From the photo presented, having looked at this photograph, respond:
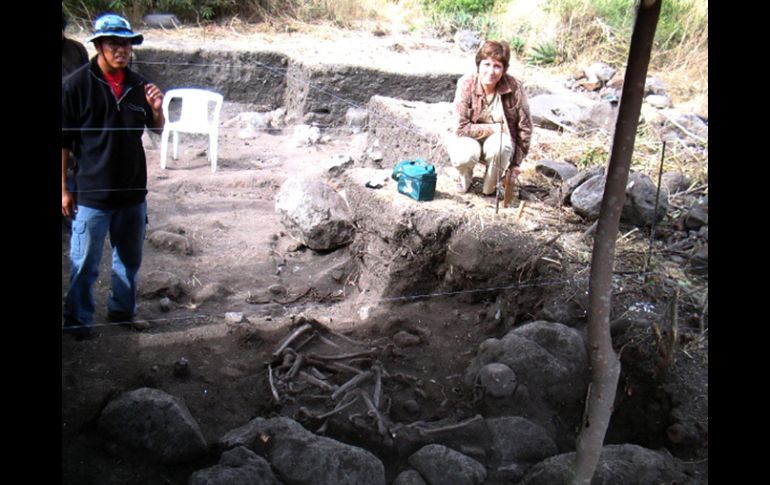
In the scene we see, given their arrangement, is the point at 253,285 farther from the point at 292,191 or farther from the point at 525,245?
the point at 525,245

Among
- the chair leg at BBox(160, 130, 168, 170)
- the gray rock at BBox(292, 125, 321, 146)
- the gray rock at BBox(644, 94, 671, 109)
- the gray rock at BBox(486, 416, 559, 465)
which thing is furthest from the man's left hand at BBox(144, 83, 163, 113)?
the gray rock at BBox(644, 94, 671, 109)

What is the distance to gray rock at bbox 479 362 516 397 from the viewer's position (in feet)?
11.1

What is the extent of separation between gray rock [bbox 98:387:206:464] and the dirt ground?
1.7 inches

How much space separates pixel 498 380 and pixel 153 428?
5.17 feet

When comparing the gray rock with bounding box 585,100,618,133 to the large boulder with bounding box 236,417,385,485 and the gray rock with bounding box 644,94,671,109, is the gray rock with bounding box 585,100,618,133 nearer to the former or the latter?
the gray rock with bounding box 644,94,671,109

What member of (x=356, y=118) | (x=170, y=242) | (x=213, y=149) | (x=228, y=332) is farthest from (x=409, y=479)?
(x=356, y=118)

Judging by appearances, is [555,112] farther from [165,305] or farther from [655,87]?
[165,305]

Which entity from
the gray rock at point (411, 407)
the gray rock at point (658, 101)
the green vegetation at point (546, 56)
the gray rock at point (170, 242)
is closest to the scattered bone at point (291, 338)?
the gray rock at point (411, 407)

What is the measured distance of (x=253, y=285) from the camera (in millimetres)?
5309

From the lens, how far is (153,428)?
2.68 m

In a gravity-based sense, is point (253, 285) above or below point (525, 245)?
below

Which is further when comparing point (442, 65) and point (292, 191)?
point (442, 65)
